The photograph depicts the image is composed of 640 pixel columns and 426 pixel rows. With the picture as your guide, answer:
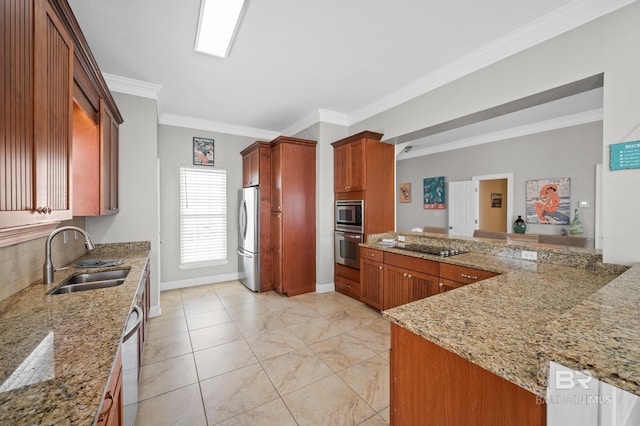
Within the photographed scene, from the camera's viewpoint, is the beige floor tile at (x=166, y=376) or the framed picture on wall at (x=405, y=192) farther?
the framed picture on wall at (x=405, y=192)

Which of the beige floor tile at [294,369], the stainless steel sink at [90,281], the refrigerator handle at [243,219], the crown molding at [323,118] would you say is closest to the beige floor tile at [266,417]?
the beige floor tile at [294,369]

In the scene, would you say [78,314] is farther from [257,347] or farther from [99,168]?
[257,347]

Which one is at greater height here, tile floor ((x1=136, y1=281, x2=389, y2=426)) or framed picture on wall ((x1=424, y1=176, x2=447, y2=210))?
framed picture on wall ((x1=424, y1=176, x2=447, y2=210))

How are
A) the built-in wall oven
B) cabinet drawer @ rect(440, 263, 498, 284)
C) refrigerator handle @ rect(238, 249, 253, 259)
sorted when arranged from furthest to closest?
1. refrigerator handle @ rect(238, 249, 253, 259)
2. the built-in wall oven
3. cabinet drawer @ rect(440, 263, 498, 284)

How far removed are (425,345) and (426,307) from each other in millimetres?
199

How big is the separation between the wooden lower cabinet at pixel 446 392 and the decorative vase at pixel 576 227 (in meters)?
4.73

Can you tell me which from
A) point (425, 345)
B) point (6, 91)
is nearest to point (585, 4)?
point (425, 345)

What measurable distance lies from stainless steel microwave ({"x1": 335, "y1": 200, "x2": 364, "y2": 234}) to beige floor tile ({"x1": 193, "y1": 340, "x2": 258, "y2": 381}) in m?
2.07

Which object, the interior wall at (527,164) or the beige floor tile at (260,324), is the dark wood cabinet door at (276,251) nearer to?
the beige floor tile at (260,324)

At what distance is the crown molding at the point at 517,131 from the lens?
4.22 m

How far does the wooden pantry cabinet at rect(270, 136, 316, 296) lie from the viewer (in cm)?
408

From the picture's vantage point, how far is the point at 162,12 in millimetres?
2092

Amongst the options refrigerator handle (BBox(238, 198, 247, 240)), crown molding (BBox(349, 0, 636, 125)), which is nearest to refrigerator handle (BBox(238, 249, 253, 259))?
refrigerator handle (BBox(238, 198, 247, 240))

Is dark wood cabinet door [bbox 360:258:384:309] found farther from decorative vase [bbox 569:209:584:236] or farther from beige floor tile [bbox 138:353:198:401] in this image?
decorative vase [bbox 569:209:584:236]
